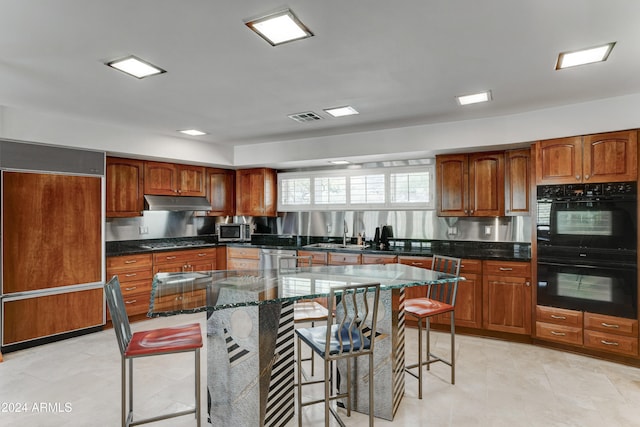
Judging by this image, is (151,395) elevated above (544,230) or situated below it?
below

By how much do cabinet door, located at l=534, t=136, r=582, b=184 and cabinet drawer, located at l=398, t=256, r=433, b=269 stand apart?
4.89 ft

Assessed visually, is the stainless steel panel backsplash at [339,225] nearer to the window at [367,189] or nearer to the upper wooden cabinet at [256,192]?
the window at [367,189]

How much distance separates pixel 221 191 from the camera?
632 centimetres

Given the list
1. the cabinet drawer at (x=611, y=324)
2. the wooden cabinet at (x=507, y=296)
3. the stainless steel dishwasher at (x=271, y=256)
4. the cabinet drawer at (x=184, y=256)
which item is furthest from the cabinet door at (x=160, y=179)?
the cabinet drawer at (x=611, y=324)

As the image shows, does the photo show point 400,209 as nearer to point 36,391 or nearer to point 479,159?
point 479,159

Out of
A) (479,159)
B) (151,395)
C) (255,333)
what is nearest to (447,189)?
(479,159)

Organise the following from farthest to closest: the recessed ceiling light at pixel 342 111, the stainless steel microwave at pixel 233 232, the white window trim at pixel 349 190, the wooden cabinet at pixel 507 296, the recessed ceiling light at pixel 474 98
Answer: the stainless steel microwave at pixel 233 232
the white window trim at pixel 349 190
the wooden cabinet at pixel 507 296
the recessed ceiling light at pixel 342 111
the recessed ceiling light at pixel 474 98

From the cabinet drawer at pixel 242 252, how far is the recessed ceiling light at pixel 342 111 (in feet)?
9.29

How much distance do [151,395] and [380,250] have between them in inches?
122

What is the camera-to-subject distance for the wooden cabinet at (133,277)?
15.7 feet

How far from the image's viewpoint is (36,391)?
9.74 ft

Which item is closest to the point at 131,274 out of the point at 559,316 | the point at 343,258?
the point at 343,258

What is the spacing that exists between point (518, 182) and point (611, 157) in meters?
0.92

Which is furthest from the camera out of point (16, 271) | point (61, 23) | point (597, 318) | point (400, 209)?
point (400, 209)
